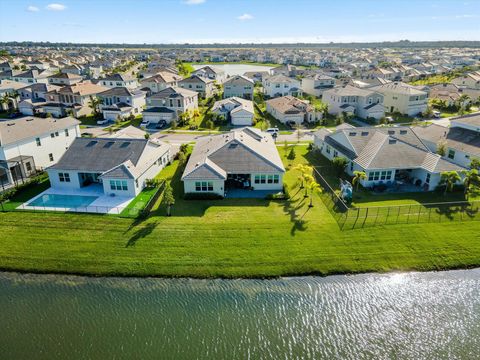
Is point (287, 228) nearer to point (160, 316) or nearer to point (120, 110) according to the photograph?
point (160, 316)

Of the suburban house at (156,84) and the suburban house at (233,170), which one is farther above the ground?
the suburban house at (156,84)

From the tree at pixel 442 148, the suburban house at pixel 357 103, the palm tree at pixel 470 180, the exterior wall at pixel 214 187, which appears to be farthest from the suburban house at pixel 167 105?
the palm tree at pixel 470 180

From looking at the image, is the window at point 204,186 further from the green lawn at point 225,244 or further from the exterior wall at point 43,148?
the exterior wall at point 43,148

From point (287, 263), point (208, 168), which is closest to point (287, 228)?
point (287, 263)

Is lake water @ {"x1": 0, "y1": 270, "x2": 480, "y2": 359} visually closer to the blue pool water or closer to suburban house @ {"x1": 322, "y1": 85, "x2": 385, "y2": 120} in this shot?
the blue pool water

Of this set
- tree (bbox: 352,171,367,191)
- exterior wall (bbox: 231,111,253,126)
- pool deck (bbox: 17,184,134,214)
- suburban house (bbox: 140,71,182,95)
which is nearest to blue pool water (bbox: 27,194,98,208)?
pool deck (bbox: 17,184,134,214)

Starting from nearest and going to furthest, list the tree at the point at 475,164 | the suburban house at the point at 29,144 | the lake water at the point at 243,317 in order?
1. the lake water at the point at 243,317
2. the tree at the point at 475,164
3. the suburban house at the point at 29,144

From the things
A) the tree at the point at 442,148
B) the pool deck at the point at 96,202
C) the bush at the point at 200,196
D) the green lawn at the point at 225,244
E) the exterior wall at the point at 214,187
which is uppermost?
the tree at the point at 442,148
